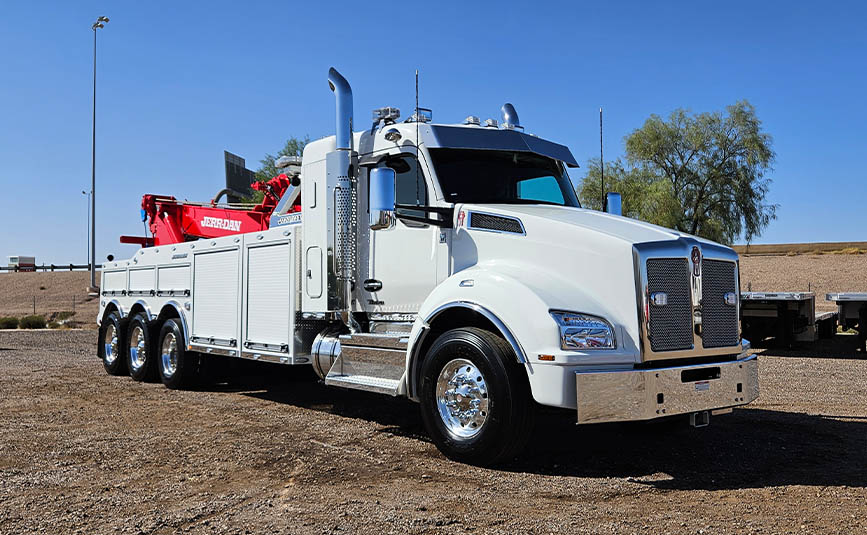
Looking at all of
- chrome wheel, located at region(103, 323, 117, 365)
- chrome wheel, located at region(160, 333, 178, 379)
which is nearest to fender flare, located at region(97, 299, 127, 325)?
chrome wheel, located at region(103, 323, 117, 365)

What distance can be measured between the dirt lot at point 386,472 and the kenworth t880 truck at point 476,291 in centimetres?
52

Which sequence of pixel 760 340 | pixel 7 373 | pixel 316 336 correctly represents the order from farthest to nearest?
pixel 760 340 → pixel 7 373 → pixel 316 336

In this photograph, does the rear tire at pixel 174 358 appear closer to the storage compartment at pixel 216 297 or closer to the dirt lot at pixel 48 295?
the storage compartment at pixel 216 297

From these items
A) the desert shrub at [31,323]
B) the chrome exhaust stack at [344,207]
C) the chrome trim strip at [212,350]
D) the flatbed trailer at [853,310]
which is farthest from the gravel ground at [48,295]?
the chrome exhaust stack at [344,207]

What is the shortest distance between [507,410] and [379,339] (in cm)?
196

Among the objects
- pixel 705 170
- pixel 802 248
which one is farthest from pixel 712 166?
pixel 802 248

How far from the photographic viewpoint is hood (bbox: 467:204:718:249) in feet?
20.1

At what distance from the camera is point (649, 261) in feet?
19.4

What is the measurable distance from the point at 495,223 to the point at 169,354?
21.9 feet

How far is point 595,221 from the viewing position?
6.56 m

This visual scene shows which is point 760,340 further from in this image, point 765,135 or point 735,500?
point 765,135

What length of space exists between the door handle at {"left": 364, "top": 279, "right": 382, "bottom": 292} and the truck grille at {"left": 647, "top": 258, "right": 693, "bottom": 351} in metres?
2.87

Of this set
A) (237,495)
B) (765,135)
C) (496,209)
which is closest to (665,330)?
(496,209)

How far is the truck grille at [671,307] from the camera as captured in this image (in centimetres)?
588
